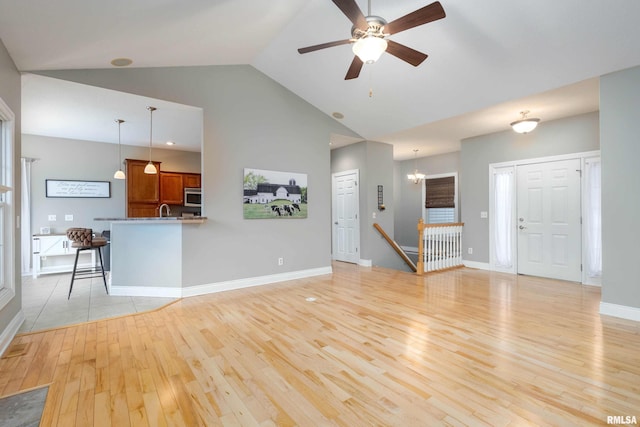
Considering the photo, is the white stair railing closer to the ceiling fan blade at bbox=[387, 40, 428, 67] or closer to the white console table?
the ceiling fan blade at bbox=[387, 40, 428, 67]

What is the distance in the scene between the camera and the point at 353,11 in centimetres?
233

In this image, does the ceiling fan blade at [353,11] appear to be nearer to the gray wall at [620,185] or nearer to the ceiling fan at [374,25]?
the ceiling fan at [374,25]

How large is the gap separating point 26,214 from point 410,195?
8.82 meters

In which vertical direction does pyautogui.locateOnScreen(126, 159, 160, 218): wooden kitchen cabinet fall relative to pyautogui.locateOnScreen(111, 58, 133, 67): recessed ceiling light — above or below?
below

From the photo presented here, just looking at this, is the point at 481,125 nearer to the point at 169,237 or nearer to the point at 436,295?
the point at 436,295

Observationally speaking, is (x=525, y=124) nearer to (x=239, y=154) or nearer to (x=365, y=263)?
(x=365, y=263)

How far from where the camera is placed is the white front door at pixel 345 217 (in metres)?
6.66

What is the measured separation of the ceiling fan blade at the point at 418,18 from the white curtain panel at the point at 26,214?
22.2 feet

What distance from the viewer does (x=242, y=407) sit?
1.83 metres

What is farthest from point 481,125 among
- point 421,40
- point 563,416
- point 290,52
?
point 563,416

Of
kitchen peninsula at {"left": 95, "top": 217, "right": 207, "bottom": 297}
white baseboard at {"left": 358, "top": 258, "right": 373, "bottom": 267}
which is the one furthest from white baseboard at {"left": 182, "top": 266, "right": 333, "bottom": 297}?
white baseboard at {"left": 358, "top": 258, "right": 373, "bottom": 267}

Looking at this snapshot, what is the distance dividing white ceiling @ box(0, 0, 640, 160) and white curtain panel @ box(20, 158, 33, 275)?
88 cm

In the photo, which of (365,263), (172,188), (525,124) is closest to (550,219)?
(525,124)

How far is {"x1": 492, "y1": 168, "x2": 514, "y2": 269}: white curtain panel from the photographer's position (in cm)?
566
